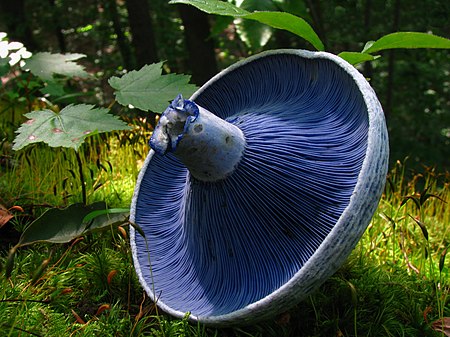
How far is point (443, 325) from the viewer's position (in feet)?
4.83

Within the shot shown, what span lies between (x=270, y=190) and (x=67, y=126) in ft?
2.55

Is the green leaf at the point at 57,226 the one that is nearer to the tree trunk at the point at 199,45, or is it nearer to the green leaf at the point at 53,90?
the green leaf at the point at 53,90

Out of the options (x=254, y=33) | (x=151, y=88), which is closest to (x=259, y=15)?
(x=151, y=88)

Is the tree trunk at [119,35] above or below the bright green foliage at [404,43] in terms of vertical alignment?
below

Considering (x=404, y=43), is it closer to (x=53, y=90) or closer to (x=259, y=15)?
(x=259, y=15)

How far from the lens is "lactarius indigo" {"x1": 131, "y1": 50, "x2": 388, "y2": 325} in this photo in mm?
1268

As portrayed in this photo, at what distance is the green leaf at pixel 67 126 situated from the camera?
176 centimetres

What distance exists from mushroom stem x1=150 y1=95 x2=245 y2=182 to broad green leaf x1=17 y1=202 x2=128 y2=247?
0.41 m

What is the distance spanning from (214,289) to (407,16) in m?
3.58

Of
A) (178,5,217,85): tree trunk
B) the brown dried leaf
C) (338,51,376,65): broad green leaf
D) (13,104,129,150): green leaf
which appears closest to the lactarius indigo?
(338,51,376,65): broad green leaf

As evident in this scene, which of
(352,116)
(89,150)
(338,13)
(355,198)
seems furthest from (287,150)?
(338,13)

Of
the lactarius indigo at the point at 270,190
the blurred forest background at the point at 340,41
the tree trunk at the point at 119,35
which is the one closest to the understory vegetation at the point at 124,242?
the lactarius indigo at the point at 270,190

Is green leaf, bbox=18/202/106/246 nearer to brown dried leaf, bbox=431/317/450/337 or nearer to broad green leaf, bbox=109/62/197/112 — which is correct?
broad green leaf, bbox=109/62/197/112

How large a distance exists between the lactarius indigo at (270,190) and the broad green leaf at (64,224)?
135 millimetres
